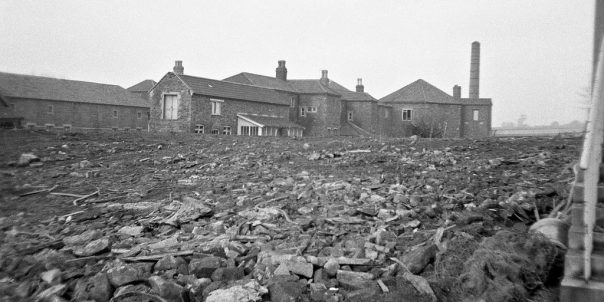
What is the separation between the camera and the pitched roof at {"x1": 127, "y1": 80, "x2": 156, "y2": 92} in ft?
208

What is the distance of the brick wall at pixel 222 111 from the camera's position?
33.9 meters

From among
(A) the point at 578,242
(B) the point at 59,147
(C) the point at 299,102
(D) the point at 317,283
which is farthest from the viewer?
(C) the point at 299,102

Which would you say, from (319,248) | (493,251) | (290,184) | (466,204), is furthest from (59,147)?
(493,251)

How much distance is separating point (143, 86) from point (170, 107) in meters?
32.3

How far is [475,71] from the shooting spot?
5122 cm

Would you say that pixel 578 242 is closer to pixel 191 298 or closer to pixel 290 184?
pixel 191 298

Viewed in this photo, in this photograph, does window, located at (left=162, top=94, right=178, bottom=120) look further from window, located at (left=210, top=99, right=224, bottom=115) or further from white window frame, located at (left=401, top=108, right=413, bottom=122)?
white window frame, located at (left=401, top=108, right=413, bottom=122)

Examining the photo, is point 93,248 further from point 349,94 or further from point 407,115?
point 407,115

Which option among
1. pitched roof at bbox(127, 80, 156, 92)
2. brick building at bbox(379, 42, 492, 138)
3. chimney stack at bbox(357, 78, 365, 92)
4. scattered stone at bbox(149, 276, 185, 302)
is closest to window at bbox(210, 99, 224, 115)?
brick building at bbox(379, 42, 492, 138)

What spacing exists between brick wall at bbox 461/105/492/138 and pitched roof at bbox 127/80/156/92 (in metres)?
42.2

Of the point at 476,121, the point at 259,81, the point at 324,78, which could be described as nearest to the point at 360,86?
the point at 324,78

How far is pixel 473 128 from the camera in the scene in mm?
51625

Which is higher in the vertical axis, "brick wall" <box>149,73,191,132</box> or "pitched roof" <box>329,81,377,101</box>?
"pitched roof" <box>329,81,377,101</box>

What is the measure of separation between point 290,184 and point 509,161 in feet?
14.4
